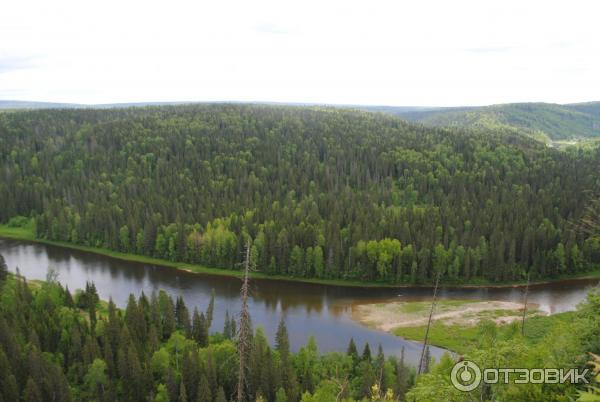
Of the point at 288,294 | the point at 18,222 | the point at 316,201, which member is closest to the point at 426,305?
the point at 288,294

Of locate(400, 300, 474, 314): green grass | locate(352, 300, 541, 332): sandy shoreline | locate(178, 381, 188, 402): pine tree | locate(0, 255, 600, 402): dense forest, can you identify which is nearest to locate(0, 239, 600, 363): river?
locate(352, 300, 541, 332): sandy shoreline

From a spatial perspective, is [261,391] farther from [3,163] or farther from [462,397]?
[3,163]

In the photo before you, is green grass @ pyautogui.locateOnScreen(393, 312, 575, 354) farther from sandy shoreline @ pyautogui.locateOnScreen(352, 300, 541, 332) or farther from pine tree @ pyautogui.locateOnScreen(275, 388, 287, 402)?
pine tree @ pyautogui.locateOnScreen(275, 388, 287, 402)

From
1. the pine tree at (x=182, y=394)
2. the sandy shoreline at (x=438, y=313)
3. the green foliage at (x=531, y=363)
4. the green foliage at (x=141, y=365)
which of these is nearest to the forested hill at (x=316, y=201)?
the sandy shoreline at (x=438, y=313)

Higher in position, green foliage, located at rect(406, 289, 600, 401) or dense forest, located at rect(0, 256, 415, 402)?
green foliage, located at rect(406, 289, 600, 401)

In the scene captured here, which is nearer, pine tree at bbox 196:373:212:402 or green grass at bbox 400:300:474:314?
pine tree at bbox 196:373:212:402

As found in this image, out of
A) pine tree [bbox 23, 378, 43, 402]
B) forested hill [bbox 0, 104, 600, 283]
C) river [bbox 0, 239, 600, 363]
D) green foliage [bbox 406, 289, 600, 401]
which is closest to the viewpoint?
green foliage [bbox 406, 289, 600, 401]

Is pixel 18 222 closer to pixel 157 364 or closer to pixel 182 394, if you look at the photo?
pixel 157 364
